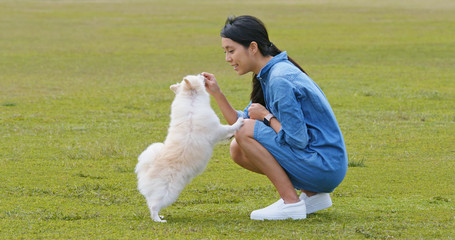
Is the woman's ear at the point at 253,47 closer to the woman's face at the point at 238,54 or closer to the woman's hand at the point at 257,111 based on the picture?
the woman's face at the point at 238,54

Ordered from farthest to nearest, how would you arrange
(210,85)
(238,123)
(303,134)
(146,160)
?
1. (210,85)
2. (238,123)
3. (146,160)
4. (303,134)

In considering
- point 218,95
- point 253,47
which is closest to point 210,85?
point 218,95

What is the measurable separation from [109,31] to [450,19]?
790 inches

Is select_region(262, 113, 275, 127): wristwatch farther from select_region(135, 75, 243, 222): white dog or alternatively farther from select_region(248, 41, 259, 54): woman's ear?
select_region(248, 41, 259, 54): woman's ear

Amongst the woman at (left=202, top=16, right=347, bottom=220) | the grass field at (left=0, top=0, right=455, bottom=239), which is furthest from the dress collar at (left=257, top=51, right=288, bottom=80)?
the grass field at (left=0, top=0, right=455, bottom=239)

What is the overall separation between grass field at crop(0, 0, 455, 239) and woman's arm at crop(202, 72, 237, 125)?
2.75ft

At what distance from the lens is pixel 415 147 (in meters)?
9.01

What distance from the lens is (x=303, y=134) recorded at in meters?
5.21

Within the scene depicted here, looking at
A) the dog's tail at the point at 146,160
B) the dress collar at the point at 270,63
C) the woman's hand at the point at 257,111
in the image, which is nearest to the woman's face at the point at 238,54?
the dress collar at the point at 270,63

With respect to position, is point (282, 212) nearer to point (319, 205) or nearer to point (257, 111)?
point (319, 205)

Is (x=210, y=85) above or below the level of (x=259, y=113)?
above

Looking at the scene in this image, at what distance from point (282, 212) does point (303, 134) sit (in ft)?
2.24

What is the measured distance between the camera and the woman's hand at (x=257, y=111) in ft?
18.3

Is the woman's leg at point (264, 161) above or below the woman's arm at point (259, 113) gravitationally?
below
